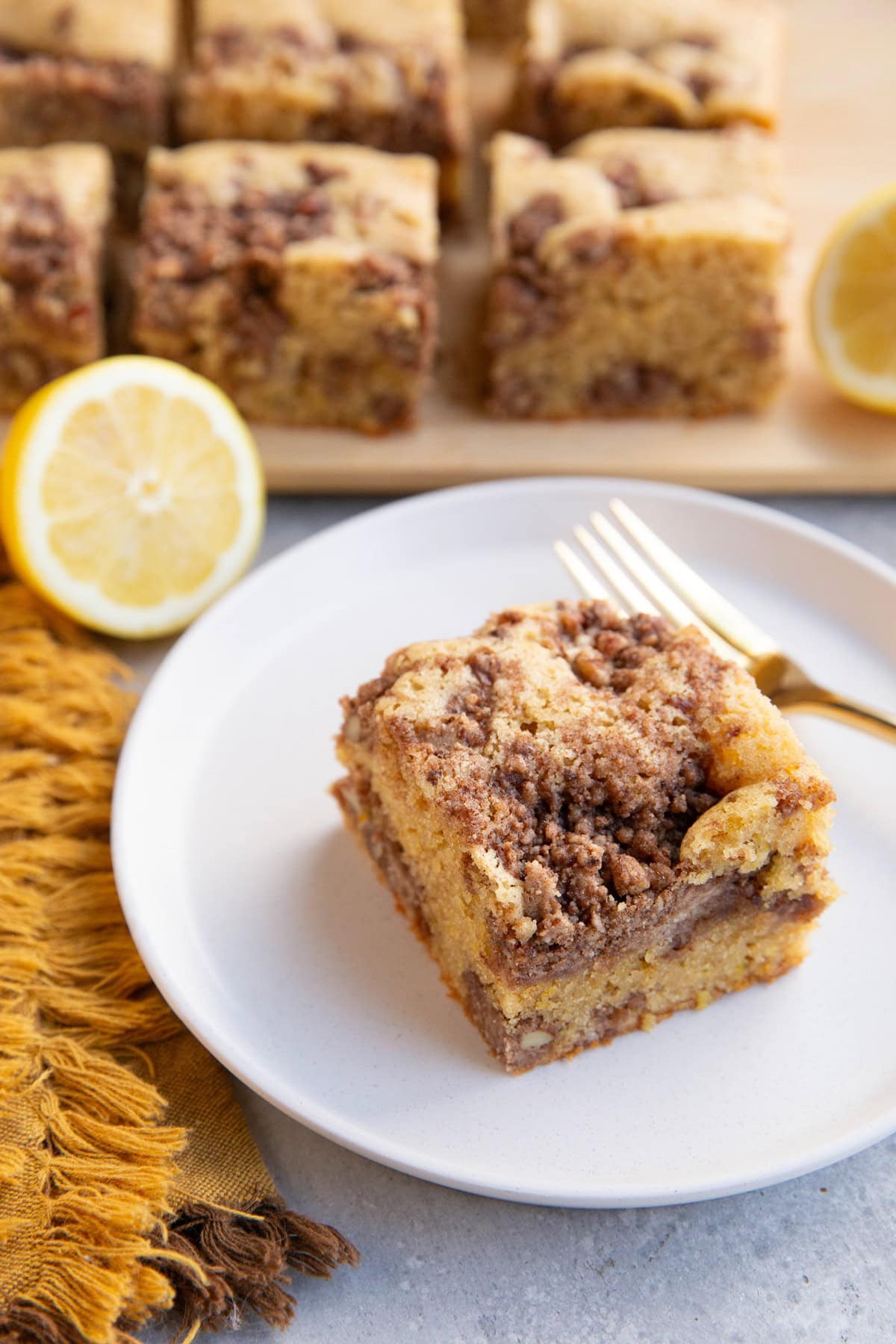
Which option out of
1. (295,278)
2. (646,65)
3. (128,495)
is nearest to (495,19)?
(646,65)

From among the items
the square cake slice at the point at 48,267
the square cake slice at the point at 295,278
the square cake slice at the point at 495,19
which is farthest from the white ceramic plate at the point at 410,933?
the square cake slice at the point at 495,19

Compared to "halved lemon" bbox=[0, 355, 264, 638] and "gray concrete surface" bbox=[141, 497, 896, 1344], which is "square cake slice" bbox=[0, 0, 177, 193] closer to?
"halved lemon" bbox=[0, 355, 264, 638]

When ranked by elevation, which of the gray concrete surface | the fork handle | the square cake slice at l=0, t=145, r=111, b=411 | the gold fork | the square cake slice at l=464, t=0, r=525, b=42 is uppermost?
the square cake slice at l=464, t=0, r=525, b=42

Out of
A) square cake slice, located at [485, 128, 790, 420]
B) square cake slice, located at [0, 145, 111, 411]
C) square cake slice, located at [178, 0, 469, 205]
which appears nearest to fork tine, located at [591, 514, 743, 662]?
square cake slice, located at [485, 128, 790, 420]

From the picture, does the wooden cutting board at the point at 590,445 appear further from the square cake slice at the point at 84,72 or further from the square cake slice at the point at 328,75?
the square cake slice at the point at 84,72

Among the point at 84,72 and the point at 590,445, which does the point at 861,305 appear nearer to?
the point at 590,445

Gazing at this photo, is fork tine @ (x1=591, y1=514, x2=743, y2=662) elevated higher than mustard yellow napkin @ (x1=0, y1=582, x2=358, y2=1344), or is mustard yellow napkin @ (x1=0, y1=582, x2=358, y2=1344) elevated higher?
fork tine @ (x1=591, y1=514, x2=743, y2=662)
